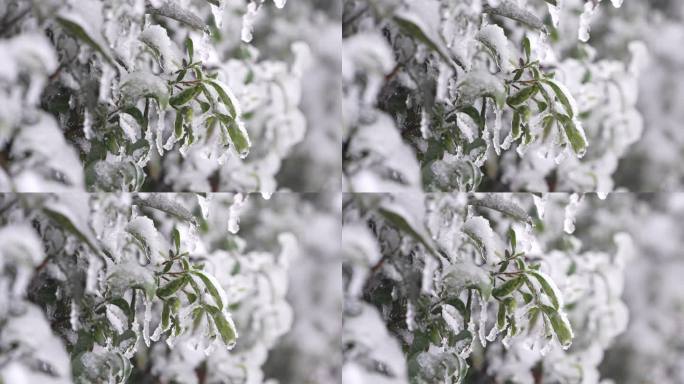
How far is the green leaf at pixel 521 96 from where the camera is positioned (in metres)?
2.33

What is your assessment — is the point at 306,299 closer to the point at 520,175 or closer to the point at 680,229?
the point at 520,175

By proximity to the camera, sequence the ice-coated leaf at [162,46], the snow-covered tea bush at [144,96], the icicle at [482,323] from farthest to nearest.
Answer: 1. the icicle at [482,323]
2. the ice-coated leaf at [162,46]
3. the snow-covered tea bush at [144,96]

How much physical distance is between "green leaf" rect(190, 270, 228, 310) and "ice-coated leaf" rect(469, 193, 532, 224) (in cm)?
61

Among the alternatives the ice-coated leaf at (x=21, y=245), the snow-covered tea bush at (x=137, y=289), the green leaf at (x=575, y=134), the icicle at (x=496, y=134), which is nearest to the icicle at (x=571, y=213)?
the green leaf at (x=575, y=134)

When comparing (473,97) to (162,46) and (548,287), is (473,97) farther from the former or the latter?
(162,46)

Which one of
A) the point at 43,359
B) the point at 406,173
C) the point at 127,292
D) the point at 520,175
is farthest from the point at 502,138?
the point at 43,359

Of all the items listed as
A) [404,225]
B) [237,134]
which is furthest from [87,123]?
[404,225]

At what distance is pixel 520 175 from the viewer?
7.71 ft

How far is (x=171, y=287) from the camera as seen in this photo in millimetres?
2225

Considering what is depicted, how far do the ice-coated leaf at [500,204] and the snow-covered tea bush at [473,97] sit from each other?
0.08ft

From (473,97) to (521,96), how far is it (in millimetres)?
117

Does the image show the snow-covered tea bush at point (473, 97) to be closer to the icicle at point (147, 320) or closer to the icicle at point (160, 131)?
the icicle at point (160, 131)

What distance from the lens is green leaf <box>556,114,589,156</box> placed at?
234cm

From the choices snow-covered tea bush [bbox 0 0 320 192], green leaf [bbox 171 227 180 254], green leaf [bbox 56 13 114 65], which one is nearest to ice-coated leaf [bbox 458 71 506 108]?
snow-covered tea bush [bbox 0 0 320 192]
